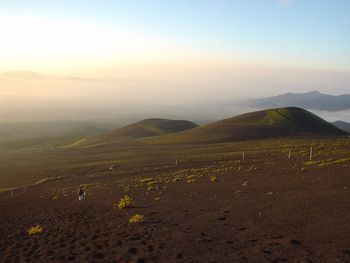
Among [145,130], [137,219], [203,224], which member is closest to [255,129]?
[145,130]

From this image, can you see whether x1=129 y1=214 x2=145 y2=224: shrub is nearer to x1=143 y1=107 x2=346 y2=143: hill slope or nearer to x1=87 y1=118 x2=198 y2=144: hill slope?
x1=143 y1=107 x2=346 y2=143: hill slope

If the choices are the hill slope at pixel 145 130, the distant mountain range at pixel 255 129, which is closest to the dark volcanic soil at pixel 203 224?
the distant mountain range at pixel 255 129

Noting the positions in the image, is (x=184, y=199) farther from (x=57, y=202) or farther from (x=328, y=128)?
(x=328, y=128)

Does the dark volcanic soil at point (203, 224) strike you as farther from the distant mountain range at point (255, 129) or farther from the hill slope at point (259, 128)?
the hill slope at point (259, 128)

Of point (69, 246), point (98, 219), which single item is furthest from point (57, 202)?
point (69, 246)

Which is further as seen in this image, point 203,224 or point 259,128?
point 259,128

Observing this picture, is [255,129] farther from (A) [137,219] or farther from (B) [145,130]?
(A) [137,219]
